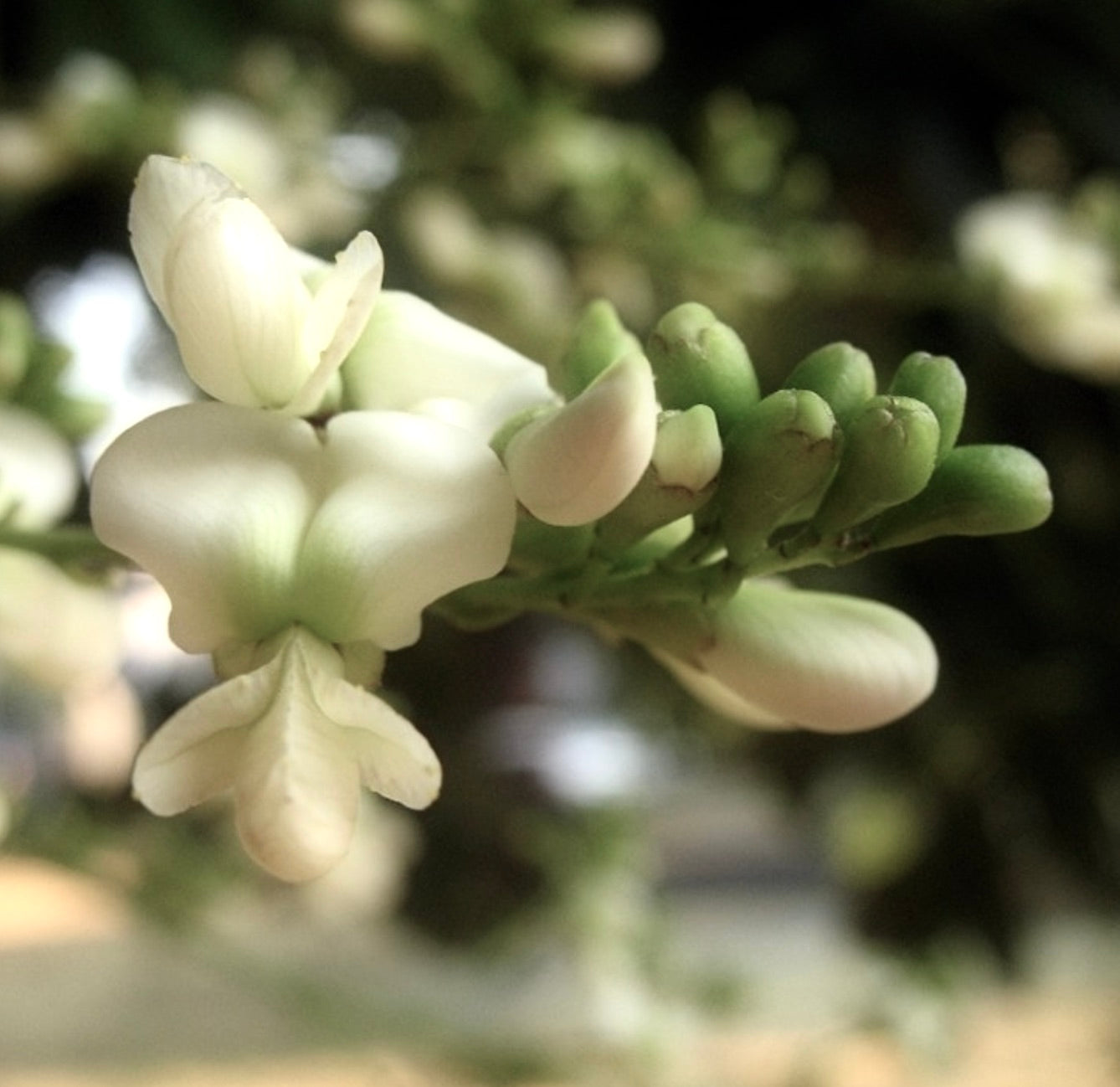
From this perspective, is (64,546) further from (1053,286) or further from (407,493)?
A: (1053,286)

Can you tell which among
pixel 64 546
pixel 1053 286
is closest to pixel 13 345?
pixel 64 546

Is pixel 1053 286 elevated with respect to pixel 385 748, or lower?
elevated

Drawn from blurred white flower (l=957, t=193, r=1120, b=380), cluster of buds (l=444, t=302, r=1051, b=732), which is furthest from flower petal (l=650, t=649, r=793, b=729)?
blurred white flower (l=957, t=193, r=1120, b=380)

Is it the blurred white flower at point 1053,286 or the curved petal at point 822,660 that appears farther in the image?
the blurred white flower at point 1053,286

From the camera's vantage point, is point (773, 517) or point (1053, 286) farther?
point (1053, 286)

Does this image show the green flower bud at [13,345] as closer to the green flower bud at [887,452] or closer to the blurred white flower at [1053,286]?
the green flower bud at [887,452]

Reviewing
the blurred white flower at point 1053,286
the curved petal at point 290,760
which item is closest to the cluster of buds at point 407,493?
the curved petal at point 290,760

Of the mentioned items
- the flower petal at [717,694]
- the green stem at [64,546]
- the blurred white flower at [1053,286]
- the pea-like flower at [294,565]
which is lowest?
the pea-like flower at [294,565]
